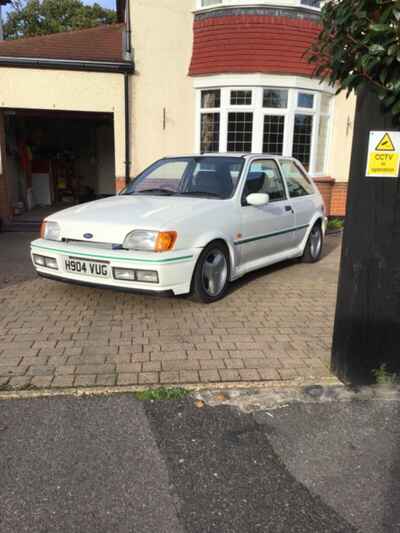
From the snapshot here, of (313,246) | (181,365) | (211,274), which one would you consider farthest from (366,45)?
(313,246)

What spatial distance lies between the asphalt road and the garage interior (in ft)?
29.5

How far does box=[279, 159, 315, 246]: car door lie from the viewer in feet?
22.2

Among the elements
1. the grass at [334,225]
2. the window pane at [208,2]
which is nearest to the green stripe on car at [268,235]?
the grass at [334,225]

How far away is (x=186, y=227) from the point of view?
4762 millimetres

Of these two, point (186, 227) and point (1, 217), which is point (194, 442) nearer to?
point (186, 227)

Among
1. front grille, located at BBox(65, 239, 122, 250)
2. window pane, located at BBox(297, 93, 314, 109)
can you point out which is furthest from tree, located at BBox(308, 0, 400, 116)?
window pane, located at BBox(297, 93, 314, 109)

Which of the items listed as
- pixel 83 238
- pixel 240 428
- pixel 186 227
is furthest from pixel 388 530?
pixel 83 238

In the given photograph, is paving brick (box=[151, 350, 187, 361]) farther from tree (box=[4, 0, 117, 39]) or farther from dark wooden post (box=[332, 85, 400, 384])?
tree (box=[4, 0, 117, 39])

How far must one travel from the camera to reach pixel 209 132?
36.8 ft

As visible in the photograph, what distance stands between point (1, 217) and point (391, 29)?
9.41 meters

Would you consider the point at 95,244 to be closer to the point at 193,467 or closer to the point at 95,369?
the point at 95,369

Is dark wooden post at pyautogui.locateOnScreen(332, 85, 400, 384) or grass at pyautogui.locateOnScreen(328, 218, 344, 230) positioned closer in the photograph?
dark wooden post at pyautogui.locateOnScreen(332, 85, 400, 384)

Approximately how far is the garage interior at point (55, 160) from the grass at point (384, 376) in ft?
30.7

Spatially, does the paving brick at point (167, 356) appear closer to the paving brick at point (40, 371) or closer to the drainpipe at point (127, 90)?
the paving brick at point (40, 371)
